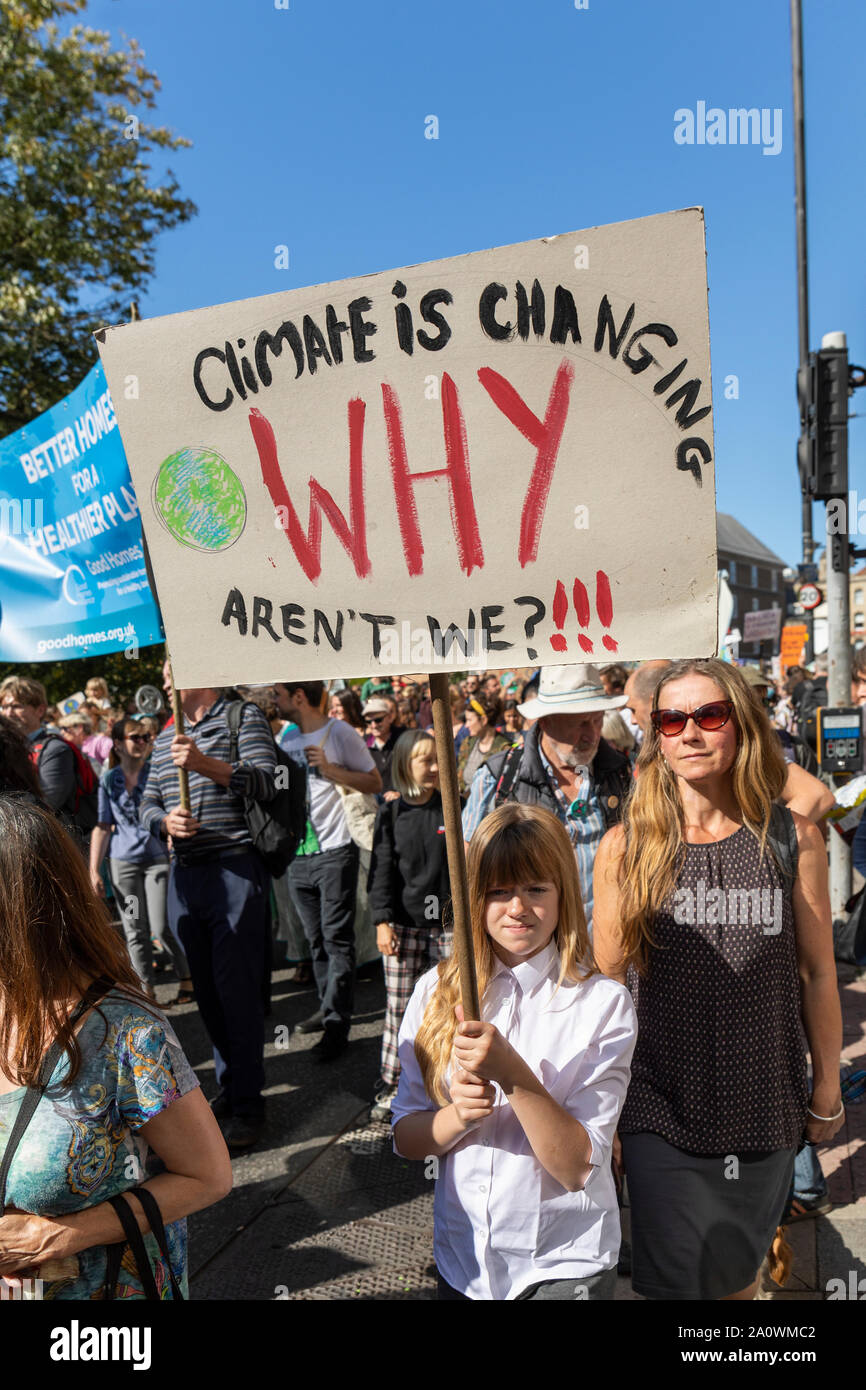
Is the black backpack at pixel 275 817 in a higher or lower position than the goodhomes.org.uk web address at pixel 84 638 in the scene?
lower

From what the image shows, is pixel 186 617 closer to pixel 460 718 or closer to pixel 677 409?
pixel 677 409

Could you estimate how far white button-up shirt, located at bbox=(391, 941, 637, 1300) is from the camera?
6.11ft

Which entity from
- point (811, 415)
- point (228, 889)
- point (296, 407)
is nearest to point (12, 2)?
point (811, 415)

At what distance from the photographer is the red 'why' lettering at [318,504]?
1.81 meters

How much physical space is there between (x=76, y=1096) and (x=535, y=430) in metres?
1.39

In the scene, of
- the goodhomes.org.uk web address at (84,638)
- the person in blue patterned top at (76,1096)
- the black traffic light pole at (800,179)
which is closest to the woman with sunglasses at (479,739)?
the goodhomes.org.uk web address at (84,638)

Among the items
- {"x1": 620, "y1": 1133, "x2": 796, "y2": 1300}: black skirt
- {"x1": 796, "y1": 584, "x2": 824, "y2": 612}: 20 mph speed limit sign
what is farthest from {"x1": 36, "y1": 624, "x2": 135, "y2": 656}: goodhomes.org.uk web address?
{"x1": 796, "y1": 584, "x2": 824, "y2": 612}: 20 mph speed limit sign

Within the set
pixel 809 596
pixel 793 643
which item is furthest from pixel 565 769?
pixel 793 643

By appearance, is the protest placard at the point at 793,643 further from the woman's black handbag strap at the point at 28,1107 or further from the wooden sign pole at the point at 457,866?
the woman's black handbag strap at the point at 28,1107

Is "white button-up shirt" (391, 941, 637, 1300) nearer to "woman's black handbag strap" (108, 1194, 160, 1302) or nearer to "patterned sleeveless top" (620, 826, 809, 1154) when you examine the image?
"patterned sleeveless top" (620, 826, 809, 1154)

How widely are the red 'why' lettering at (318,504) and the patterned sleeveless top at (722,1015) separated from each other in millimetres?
1089

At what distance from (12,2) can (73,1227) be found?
16928mm

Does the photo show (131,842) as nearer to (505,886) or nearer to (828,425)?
(505,886)

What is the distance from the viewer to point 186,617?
1.96 meters
